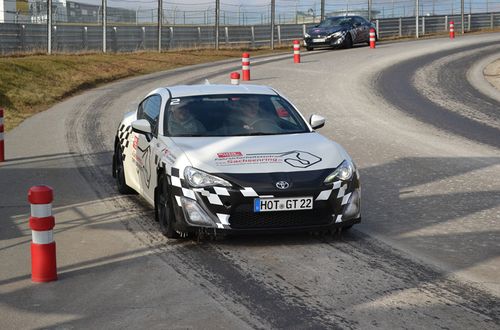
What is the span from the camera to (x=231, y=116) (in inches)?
355

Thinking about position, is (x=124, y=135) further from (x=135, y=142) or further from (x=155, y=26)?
(x=155, y=26)

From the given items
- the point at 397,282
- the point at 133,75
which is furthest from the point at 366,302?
the point at 133,75

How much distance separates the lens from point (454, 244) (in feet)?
25.7

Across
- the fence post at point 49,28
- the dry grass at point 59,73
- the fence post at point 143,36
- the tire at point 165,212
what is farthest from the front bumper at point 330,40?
the tire at point 165,212

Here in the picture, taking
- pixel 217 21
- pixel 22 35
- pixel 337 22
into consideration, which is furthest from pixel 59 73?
pixel 337 22

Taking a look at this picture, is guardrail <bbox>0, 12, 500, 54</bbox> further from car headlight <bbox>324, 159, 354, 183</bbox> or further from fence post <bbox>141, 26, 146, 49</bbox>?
car headlight <bbox>324, 159, 354, 183</bbox>

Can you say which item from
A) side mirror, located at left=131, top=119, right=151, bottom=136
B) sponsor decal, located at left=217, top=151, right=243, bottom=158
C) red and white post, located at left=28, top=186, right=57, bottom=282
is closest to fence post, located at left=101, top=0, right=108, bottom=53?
side mirror, located at left=131, top=119, right=151, bottom=136

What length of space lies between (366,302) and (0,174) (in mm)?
7677

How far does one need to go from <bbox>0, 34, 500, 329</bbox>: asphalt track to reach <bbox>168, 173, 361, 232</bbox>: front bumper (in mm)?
233

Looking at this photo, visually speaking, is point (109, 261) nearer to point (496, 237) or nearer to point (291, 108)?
point (291, 108)

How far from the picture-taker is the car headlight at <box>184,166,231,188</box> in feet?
24.8

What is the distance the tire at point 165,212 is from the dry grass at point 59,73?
10456 mm

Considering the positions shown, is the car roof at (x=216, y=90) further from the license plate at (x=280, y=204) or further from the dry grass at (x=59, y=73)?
the dry grass at (x=59, y=73)

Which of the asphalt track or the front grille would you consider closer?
the asphalt track
